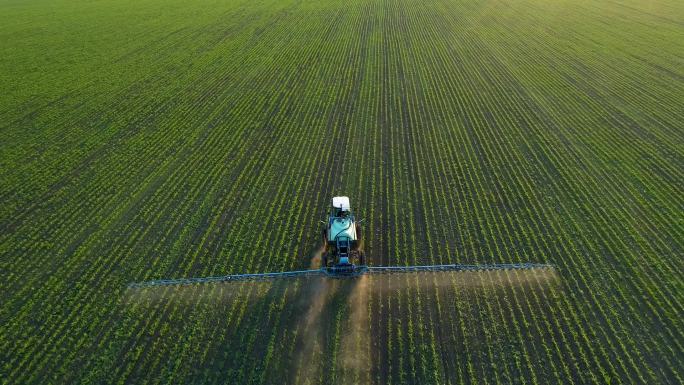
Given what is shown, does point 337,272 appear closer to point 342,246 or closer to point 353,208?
point 342,246

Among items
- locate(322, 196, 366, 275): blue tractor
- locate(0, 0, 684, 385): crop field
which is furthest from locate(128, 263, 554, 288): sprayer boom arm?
locate(0, 0, 684, 385): crop field

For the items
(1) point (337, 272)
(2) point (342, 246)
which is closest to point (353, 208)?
(2) point (342, 246)

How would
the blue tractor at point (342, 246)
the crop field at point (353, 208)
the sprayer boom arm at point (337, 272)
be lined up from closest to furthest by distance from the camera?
the crop field at point (353, 208), the blue tractor at point (342, 246), the sprayer boom arm at point (337, 272)

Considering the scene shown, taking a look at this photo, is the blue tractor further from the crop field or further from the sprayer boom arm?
the crop field

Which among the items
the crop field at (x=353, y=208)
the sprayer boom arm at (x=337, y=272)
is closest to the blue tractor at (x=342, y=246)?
the sprayer boom arm at (x=337, y=272)

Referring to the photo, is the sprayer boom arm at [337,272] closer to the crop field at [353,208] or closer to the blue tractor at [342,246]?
the blue tractor at [342,246]

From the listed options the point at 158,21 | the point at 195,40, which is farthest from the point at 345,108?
the point at 158,21

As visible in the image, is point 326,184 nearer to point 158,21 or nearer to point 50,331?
point 50,331

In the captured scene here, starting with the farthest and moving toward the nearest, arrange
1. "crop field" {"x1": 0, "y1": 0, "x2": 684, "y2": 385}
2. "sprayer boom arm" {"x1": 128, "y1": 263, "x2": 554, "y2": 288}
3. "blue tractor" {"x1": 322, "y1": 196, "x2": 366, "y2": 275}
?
"sprayer boom arm" {"x1": 128, "y1": 263, "x2": 554, "y2": 288} < "blue tractor" {"x1": 322, "y1": 196, "x2": 366, "y2": 275} < "crop field" {"x1": 0, "y1": 0, "x2": 684, "y2": 385}
